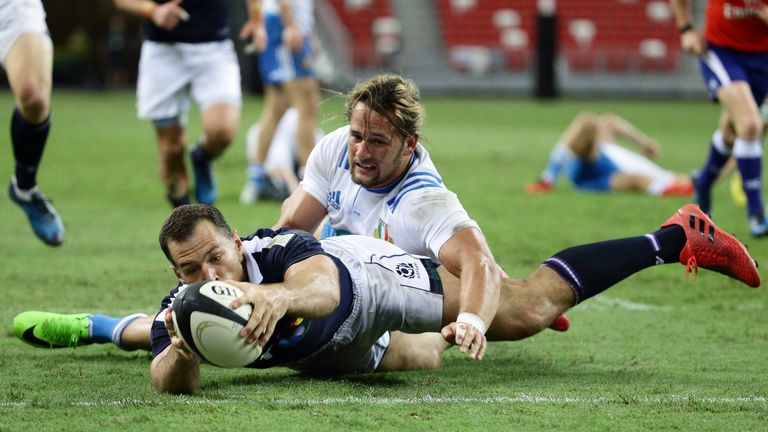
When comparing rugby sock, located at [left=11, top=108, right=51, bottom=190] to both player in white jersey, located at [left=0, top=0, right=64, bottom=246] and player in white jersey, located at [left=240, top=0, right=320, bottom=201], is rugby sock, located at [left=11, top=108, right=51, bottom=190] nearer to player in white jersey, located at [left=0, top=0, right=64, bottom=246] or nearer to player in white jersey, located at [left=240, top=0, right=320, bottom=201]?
player in white jersey, located at [left=0, top=0, right=64, bottom=246]

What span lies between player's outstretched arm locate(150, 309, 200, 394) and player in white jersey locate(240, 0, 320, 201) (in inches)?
240

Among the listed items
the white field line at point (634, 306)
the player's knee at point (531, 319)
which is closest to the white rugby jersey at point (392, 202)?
the player's knee at point (531, 319)

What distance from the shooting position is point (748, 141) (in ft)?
27.1

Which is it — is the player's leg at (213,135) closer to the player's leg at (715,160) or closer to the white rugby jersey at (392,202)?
the white rugby jersey at (392,202)

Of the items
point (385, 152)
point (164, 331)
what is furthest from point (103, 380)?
point (385, 152)

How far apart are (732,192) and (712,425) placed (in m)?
8.06

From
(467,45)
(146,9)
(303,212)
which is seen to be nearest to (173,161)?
(146,9)

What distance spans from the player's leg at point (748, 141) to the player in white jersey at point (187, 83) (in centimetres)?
360

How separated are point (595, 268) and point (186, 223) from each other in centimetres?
177

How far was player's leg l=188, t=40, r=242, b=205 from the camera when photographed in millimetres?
8734

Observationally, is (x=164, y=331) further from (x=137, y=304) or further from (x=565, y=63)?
(x=565, y=63)

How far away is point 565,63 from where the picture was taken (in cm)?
3062

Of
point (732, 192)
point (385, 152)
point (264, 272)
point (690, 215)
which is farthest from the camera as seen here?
point (732, 192)

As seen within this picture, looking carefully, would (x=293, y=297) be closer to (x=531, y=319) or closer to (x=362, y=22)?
(x=531, y=319)
